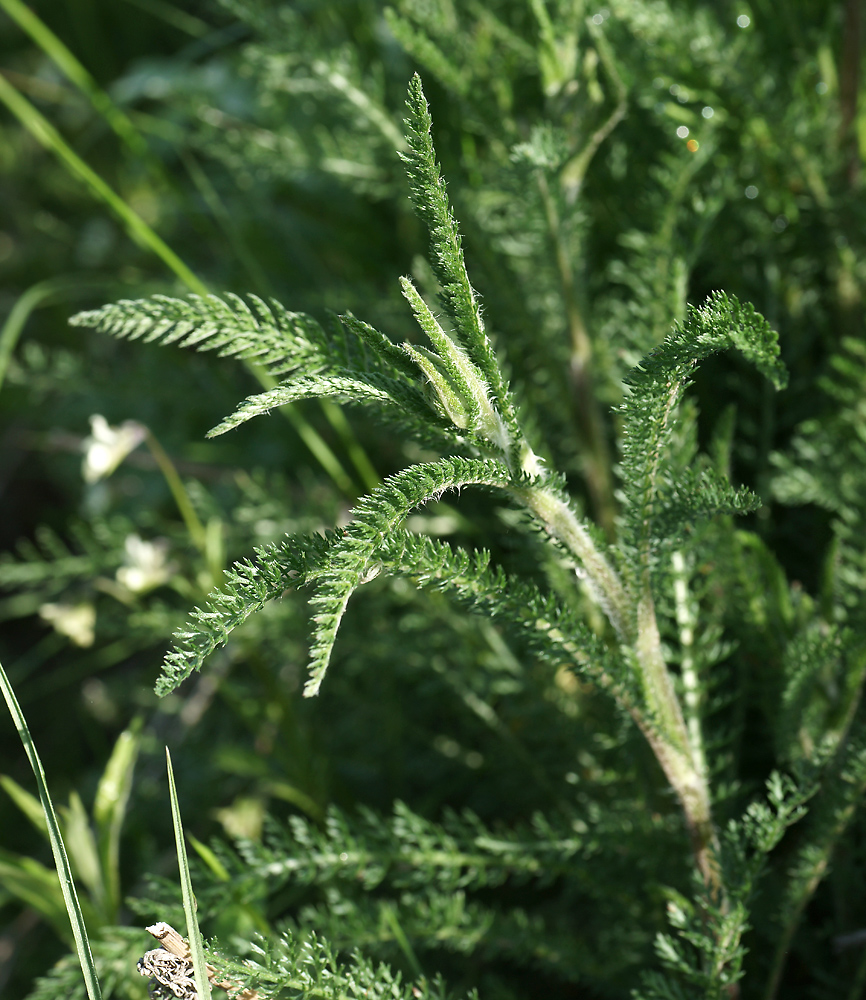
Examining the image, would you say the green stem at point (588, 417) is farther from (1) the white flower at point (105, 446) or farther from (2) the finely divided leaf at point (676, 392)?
(1) the white flower at point (105, 446)

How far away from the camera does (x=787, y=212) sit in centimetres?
90

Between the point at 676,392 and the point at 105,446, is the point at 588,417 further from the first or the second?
the point at 105,446

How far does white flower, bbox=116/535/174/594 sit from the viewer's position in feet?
3.26

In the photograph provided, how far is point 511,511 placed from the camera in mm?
604

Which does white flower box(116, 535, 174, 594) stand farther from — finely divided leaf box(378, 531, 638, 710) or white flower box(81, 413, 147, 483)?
finely divided leaf box(378, 531, 638, 710)

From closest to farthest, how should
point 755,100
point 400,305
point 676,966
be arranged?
point 676,966 → point 755,100 → point 400,305

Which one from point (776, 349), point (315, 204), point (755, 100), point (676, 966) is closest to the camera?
point (776, 349)

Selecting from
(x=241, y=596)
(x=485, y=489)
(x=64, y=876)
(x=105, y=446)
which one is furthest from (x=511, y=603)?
(x=105, y=446)

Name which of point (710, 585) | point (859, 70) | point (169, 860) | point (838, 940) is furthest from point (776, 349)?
point (169, 860)

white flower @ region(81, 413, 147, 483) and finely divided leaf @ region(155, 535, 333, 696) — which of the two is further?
white flower @ region(81, 413, 147, 483)

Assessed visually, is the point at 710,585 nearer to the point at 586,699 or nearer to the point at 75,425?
the point at 586,699

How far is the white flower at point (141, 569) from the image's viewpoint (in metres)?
0.99

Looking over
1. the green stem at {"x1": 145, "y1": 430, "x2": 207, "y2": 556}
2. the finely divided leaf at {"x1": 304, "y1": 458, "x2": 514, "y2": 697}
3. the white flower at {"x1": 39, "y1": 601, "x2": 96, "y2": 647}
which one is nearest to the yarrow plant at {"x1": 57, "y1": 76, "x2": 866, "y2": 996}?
the finely divided leaf at {"x1": 304, "y1": 458, "x2": 514, "y2": 697}

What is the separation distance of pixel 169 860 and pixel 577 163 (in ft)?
3.20
